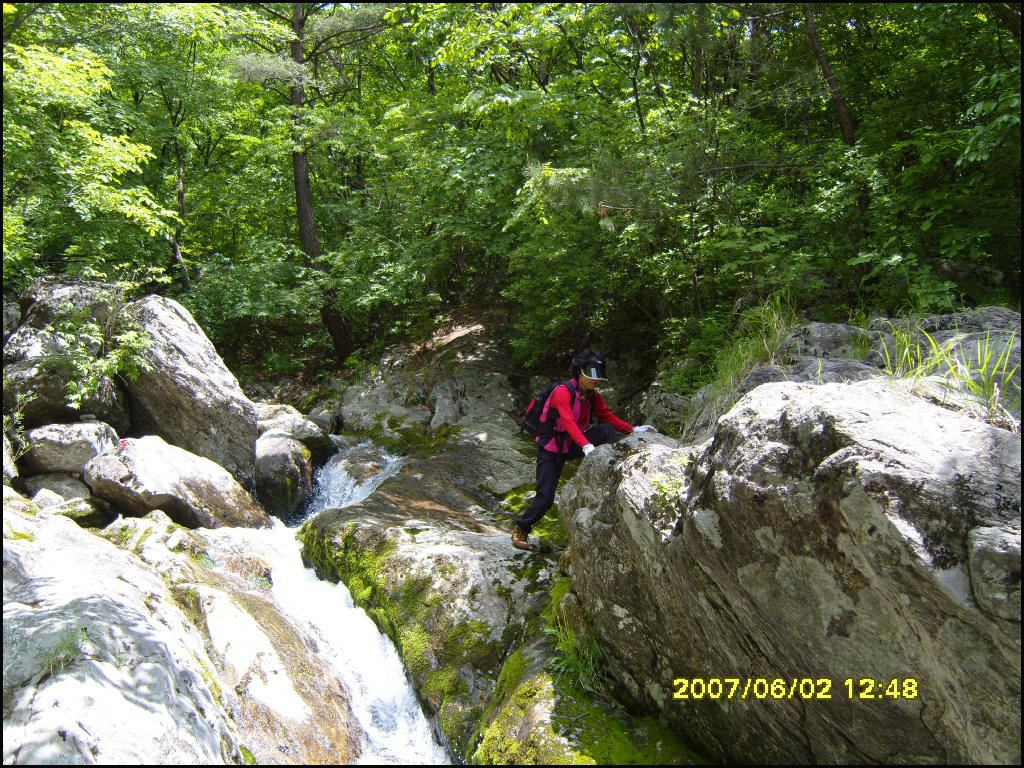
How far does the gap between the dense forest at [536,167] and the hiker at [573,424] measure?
2352mm

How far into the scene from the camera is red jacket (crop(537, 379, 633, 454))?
5.34 m

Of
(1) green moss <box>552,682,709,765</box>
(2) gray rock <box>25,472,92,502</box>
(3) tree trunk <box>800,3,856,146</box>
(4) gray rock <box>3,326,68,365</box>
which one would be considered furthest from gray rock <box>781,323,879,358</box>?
(4) gray rock <box>3,326,68,365</box>

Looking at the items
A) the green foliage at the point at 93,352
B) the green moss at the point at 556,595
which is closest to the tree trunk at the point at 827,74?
the green moss at the point at 556,595

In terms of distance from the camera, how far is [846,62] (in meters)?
7.86

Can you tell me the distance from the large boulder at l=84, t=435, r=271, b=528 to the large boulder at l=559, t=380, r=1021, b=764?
6.38 metres

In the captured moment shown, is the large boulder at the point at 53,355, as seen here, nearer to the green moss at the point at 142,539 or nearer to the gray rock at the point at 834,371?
the green moss at the point at 142,539

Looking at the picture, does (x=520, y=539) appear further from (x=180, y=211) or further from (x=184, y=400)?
(x=180, y=211)

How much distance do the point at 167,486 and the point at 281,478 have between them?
2.19 m

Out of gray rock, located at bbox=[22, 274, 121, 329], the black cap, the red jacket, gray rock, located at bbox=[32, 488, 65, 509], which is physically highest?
the black cap

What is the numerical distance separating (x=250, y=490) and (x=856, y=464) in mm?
9782

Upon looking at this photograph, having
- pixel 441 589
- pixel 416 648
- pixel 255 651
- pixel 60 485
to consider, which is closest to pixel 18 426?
pixel 60 485
